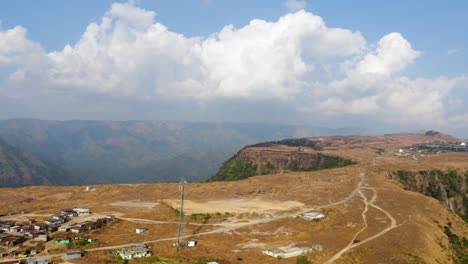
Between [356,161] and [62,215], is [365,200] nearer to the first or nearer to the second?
[62,215]

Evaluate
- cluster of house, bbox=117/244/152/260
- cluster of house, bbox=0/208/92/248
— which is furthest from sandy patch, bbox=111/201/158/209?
cluster of house, bbox=117/244/152/260

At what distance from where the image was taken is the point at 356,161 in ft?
592

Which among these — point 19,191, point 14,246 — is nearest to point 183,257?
point 14,246

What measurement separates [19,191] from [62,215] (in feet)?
171

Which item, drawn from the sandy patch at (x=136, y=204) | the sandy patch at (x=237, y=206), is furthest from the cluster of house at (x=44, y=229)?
the sandy patch at (x=237, y=206)

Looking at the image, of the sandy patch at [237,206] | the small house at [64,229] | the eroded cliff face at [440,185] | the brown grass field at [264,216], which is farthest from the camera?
the eroded cliff face at [440,185]

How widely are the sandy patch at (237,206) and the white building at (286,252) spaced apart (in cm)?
2521

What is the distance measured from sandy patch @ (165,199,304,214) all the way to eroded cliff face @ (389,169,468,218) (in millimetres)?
59991

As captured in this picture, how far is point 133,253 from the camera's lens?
2311 inches

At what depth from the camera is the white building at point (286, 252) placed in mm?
58541

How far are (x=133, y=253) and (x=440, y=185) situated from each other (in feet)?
391

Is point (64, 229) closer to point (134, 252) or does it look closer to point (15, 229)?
point (15, 229)

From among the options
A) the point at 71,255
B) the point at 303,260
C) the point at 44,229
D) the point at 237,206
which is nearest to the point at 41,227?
the point at 44,229

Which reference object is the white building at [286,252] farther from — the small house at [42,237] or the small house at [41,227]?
the small house at [41,227]
